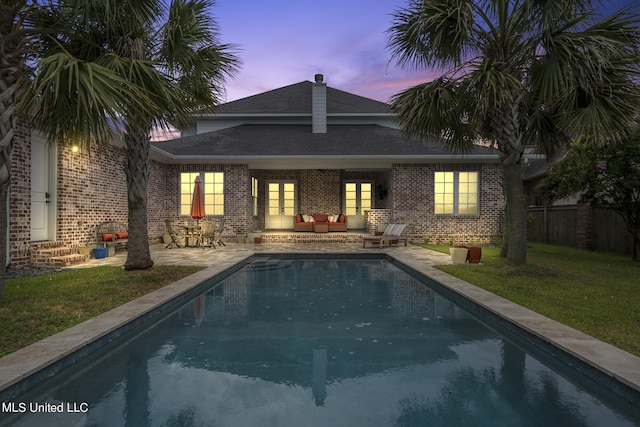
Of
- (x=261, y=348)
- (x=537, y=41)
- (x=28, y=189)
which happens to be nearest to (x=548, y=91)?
(x=537, y=41)

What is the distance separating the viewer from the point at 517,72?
736 cm

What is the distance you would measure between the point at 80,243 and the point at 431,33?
10.7 metres

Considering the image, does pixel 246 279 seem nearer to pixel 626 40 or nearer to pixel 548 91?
pixel 548 91

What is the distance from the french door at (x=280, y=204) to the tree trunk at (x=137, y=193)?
1090 centimetres

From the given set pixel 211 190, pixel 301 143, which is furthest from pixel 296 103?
pixel 211 190

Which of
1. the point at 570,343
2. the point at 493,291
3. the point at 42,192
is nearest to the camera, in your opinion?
the point at 570,343

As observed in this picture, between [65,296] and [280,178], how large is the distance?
13301mm

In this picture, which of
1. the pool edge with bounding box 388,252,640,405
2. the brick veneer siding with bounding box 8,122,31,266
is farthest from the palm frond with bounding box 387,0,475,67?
the brick veneer siding with bounding box 8,122,31,266

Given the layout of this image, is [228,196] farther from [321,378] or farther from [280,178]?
[321,378]

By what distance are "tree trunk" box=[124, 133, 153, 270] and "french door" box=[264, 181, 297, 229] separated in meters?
10.9

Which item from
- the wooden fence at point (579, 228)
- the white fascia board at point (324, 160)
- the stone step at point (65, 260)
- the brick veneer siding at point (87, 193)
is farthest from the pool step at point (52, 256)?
the wooden fence at point (579, 228)

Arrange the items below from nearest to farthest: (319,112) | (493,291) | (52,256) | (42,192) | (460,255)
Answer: (493,291)
(52,256)
(42,192)
(460,255)
(319,112)

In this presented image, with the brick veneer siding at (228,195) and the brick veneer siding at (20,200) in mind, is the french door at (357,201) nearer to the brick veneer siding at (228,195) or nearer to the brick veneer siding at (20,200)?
the brick veneer siding at (228,195)

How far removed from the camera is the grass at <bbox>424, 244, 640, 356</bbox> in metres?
4.01
